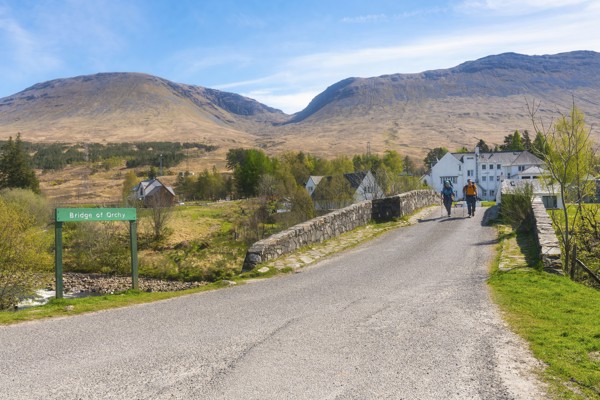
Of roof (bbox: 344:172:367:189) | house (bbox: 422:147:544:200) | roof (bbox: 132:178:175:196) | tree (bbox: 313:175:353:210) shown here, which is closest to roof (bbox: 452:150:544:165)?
house (bbox: 422:147:544:200)

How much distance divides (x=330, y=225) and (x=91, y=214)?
747 cm

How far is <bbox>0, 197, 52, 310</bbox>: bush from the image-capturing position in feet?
61.6

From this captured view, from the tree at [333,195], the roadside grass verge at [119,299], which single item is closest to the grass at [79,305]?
the roadside grass verge at [119,299]

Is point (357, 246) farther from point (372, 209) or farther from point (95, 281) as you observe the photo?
point (95, 281)

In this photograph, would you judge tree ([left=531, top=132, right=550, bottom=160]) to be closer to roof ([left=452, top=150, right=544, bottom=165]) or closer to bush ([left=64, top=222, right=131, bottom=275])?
bush ([left=64, top=222, right=131, bottom=275])

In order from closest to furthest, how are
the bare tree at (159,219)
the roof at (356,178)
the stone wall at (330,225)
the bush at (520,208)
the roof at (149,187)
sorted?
the stone wall at (330,225) < the bush at (520,208) < the bare tree at (159,219) < the roof at (356,178) < the roof at (149,187)

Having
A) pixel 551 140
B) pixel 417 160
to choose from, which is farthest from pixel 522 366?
pixel 417 160

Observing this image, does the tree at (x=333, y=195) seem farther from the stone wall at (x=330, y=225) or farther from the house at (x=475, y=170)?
the house at (x=475, y=170)

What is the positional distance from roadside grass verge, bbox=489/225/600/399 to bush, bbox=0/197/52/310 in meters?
16.6

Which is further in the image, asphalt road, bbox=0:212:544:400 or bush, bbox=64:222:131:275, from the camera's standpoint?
bush, bbox=64:222:131:275

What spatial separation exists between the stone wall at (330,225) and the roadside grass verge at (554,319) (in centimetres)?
516

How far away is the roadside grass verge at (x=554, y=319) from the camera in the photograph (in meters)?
4.98

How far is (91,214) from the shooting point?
1061 cm

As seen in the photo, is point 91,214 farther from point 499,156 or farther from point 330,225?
point 499,156
